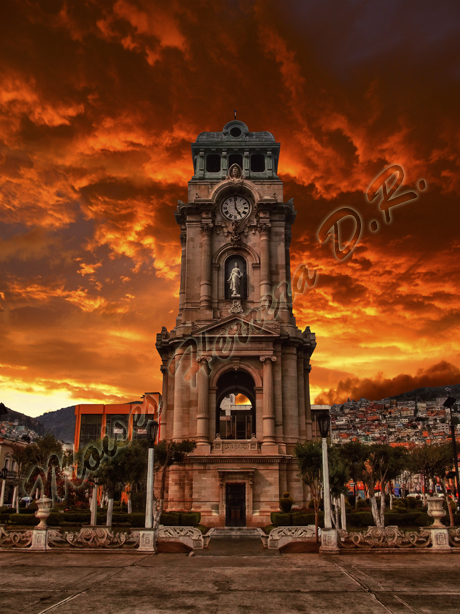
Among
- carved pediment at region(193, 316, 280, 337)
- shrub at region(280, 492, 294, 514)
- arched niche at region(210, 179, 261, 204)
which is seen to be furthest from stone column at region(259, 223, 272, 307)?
shrub at region(280, 492, 294, 514)

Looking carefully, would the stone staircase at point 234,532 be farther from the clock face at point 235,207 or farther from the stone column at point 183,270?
the clock face at point 235,207

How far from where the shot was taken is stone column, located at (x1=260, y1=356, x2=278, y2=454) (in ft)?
153

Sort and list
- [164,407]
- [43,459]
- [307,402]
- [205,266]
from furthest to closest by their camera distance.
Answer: [43,459], [307,402], [205,266], [164,407]

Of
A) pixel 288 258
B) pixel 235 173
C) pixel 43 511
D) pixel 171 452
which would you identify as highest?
pixel 235 173

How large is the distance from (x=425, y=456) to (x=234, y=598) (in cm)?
5540

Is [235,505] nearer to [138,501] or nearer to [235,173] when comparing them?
[138,501]

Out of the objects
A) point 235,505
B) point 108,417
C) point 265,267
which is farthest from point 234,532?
point 108,417

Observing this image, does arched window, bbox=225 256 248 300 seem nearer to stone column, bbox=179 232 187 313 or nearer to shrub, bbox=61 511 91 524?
stone column, bbox=179 232 187 313

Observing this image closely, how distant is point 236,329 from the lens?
49656 millimetres

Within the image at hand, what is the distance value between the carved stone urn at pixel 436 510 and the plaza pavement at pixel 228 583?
168 centimetres

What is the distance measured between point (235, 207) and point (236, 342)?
15395mm

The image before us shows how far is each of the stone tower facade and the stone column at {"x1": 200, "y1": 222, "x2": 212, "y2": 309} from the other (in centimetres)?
11

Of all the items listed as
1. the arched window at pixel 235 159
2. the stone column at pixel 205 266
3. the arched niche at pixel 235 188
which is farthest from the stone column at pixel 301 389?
the arched window at pixel 235 159

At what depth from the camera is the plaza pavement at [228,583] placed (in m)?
13.6
